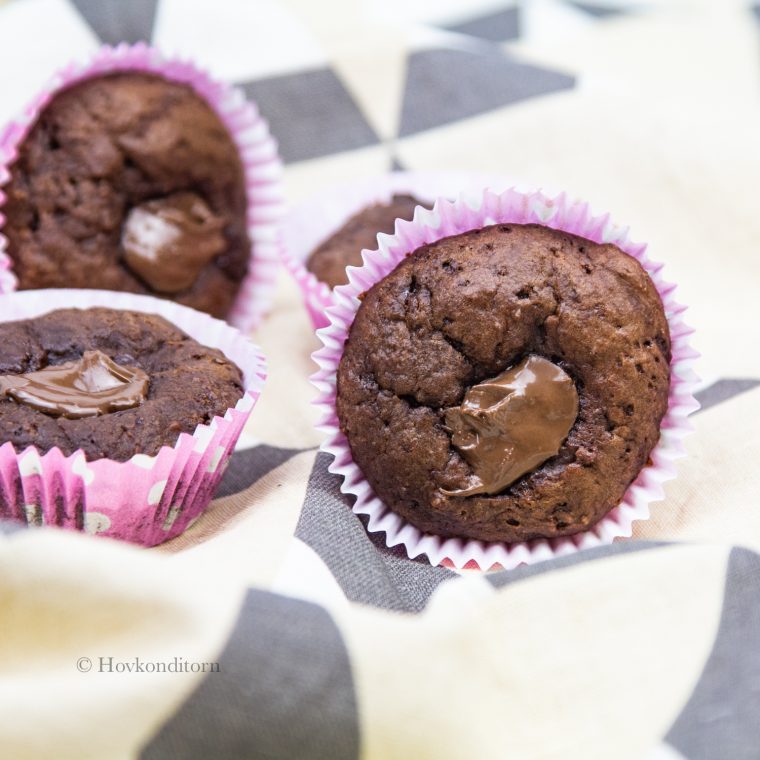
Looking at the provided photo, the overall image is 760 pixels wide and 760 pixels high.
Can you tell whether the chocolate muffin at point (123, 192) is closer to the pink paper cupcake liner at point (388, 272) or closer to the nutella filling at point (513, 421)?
the pink paper cupcake liner at point (388, 272)

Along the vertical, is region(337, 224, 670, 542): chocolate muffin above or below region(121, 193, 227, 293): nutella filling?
above

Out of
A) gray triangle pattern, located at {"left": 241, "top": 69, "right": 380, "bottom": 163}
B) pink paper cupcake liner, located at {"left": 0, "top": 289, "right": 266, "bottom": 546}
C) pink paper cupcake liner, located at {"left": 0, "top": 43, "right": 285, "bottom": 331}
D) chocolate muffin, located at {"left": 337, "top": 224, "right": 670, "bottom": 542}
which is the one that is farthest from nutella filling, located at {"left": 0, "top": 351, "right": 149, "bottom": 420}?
gray triangle pattern, located at {"left": 241, "top": 69, "right": 380, "bottom": 163}

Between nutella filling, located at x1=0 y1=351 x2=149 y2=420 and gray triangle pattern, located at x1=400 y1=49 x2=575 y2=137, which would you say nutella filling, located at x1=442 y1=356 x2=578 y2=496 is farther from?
gray triangle pattern, located at x1=400 y1=49 x2=575 y2=137

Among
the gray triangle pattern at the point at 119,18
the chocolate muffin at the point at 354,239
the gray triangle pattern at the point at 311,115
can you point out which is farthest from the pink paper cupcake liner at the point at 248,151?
the gray triangle pattern at the point at 311,115

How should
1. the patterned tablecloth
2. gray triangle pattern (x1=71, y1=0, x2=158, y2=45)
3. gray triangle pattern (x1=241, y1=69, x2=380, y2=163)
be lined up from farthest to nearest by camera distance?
gray triangle pattern (x1=241, y1=69, x2=380, y2=163), gray triangle pattern (x1=71, y1=0, x2=158, y2=45), the patterned tablecloth

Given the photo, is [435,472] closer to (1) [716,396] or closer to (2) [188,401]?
(2) [188,401]

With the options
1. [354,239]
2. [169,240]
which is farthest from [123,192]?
[354,239]

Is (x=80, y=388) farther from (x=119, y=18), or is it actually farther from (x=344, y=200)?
(x=119, y=18)
